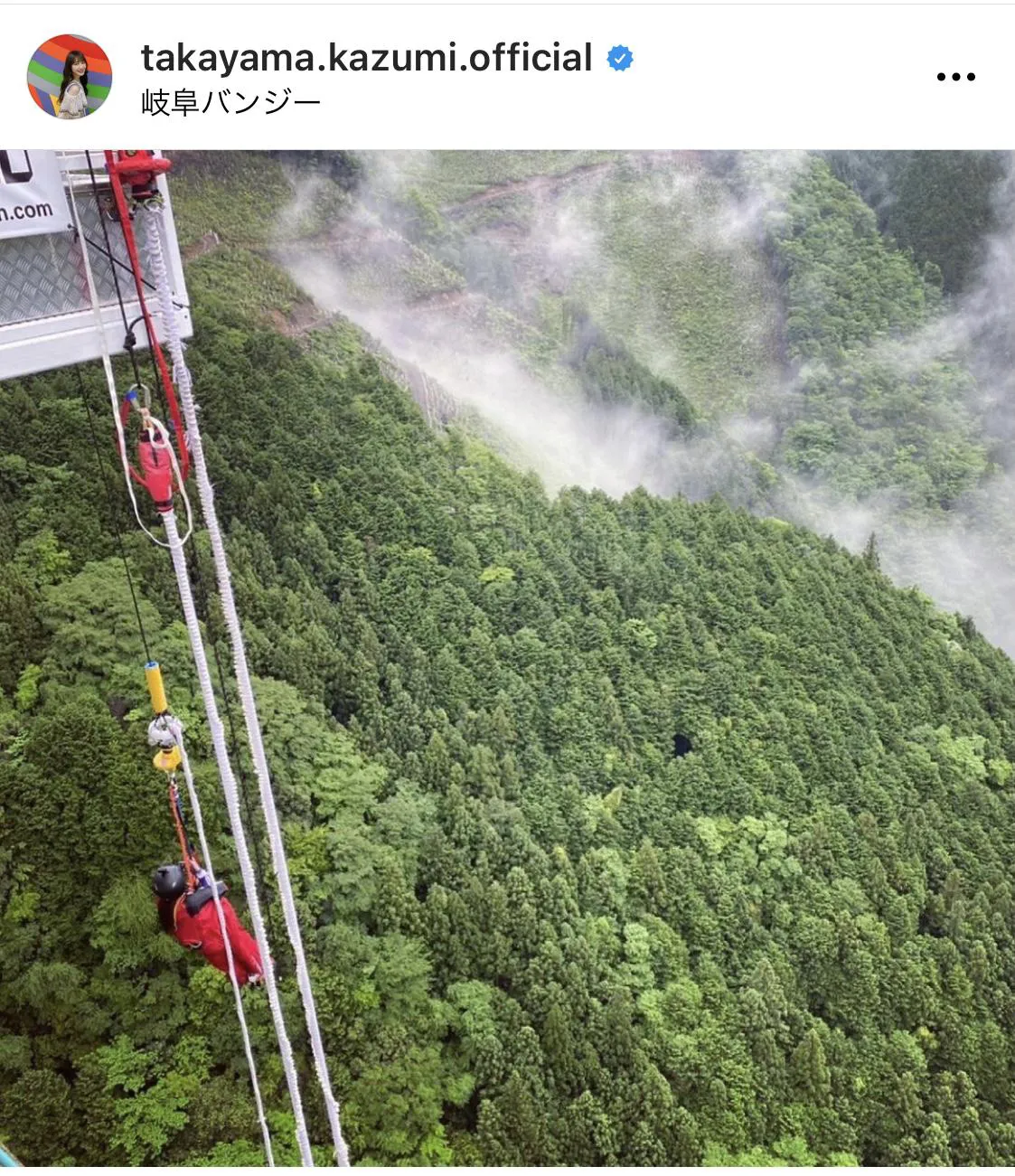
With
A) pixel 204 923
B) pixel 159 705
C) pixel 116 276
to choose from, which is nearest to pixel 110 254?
pixel 116 276

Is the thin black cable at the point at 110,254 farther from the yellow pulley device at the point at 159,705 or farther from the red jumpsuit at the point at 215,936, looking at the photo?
the red jumpsuit at the point at 215,936

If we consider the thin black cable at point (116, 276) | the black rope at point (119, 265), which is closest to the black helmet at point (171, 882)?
the thin black cable at point (116, 276)

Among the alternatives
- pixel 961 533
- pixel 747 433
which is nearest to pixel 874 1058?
pixel 961 533

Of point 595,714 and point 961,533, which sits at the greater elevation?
point 961,533

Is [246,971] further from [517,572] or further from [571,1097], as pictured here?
[517,572]

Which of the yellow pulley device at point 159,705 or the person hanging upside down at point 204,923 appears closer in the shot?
the yellow pulley device at point 159,705

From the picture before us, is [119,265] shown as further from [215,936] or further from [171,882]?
[215,936]
